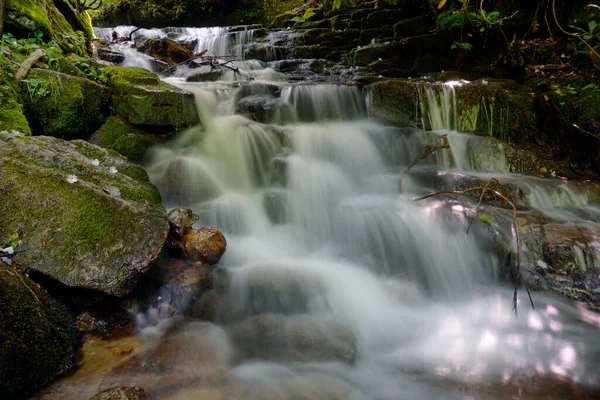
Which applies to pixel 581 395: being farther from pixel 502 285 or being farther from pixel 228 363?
pixel 228 363

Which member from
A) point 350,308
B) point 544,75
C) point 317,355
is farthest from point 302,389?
point 544,75

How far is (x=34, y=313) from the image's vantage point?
1993 millimetres

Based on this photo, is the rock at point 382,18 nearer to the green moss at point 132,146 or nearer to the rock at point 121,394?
the green moss at point 132,146

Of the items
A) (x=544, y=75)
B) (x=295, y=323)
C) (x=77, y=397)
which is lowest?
(x=295, y=323)

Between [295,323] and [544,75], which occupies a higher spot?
[544,75]

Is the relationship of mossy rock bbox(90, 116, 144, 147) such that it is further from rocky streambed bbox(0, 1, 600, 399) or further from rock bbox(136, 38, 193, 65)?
rock bbox(136, 38, 193, 65)

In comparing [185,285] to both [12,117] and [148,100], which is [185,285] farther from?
[148,100]

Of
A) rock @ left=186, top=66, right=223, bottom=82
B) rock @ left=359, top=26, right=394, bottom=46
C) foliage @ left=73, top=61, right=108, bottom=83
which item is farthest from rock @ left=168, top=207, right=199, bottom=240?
rock @ left=359, top=26, right=394, bottom=46

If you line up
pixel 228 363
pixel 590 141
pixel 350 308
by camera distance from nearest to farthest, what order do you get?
1. pixel 228 363
2. pixel 350 308
3. pixel 590 141

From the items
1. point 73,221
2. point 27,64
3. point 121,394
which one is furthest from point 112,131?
point 121,394

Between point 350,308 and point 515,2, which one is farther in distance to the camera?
point 515,2

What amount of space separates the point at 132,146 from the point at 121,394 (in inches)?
146

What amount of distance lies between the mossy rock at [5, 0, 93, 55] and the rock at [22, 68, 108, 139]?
1282mm

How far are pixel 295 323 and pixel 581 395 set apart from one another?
214 cm
